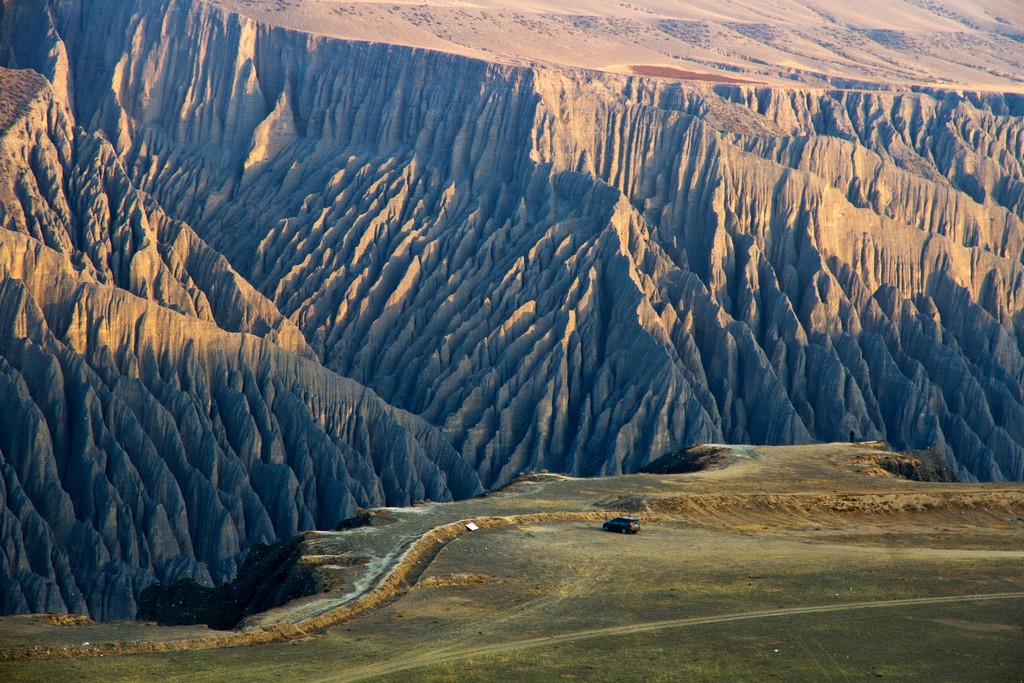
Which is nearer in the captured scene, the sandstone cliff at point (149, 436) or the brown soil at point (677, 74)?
the sandstone cliff at point (149, 436)

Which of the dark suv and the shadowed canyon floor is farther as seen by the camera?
the dark suv

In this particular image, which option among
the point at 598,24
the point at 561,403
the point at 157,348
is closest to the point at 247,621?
the point at 157,348

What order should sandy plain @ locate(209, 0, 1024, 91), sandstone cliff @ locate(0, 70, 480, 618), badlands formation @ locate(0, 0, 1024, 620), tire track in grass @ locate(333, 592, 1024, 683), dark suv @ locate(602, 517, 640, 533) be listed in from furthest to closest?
1. sandy plain @ locate(209, 0, 1024, 91)
2. badlands formation @ locate(0, 0, 1024, 620)
3. sandstone cliff @ locate(0, 70, 480, 618)
4. dark suv @ locate(602, 517, 640, 533)
5. tire track in grass @ locate(333, 592, 1024, 683)

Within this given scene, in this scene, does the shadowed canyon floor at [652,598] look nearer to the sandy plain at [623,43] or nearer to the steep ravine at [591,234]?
the steep ravine at [591,234]

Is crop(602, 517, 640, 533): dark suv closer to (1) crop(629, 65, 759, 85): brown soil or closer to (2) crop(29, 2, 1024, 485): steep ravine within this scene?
(2) crop(29, 2, 1024, 485): steep ravine

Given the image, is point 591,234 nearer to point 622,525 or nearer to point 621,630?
point 622,525

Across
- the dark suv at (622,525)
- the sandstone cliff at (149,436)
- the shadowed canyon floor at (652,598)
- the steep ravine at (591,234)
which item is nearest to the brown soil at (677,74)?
the steep ravine at (591,234)

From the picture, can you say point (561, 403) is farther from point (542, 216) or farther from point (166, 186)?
point (166, 186)

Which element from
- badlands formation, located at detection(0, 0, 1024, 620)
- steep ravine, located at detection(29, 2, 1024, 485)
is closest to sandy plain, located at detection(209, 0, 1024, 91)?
badlands formation, located at detection(0, 0, 1024, 620)
